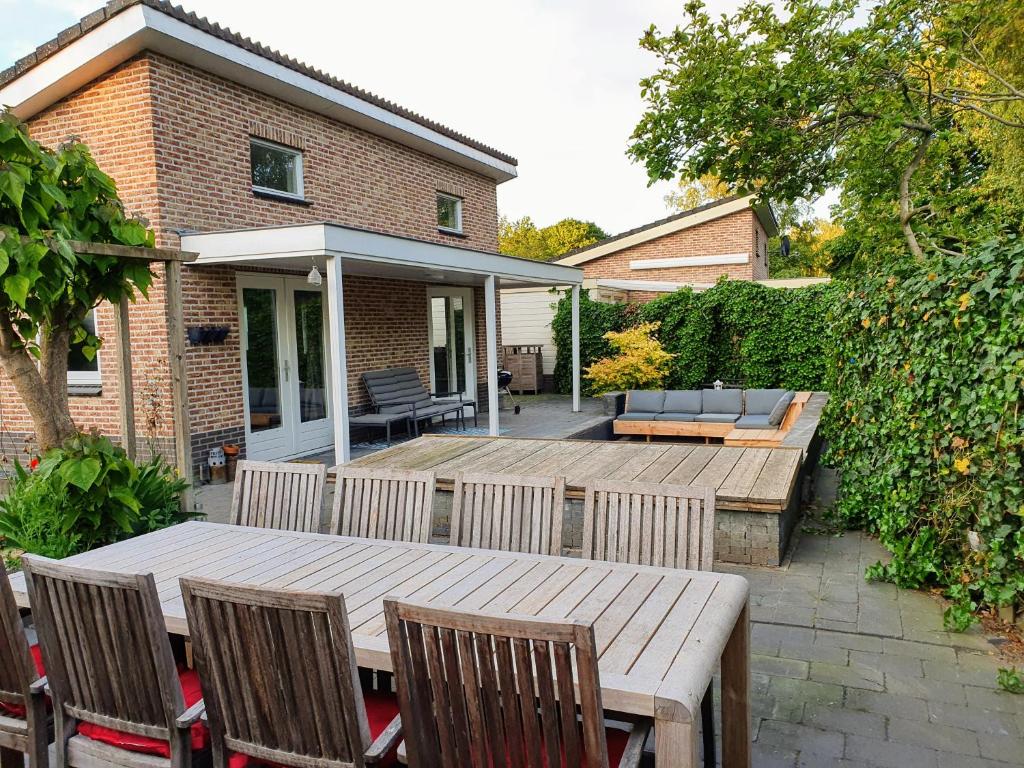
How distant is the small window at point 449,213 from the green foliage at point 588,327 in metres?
4.00

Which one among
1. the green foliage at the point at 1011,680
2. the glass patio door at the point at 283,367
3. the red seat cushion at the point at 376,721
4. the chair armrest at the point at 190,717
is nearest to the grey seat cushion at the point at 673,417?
the glass patio door at the point at 283,367

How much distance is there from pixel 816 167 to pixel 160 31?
6254mm

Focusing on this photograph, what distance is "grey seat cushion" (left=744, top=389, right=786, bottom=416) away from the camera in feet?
32.5

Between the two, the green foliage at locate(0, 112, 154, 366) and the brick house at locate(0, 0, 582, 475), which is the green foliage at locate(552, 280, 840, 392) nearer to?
the brick house at locate(0, 0, 582, 475)

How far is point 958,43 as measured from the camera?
5055 mm

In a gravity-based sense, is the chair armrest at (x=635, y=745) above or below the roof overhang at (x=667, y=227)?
below

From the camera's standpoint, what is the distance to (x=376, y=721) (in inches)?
84.9

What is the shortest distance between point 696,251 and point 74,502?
56.8ft

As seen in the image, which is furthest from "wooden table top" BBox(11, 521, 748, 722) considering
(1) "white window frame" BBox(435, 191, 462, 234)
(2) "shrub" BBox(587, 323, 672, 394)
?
(2) "shrub" BBox(587, 323, 672, 394)

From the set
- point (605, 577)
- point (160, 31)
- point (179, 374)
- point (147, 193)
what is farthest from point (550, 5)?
point (605, 577)

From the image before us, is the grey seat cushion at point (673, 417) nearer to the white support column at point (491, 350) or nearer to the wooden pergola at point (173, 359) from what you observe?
the white support column at point (491, 350)

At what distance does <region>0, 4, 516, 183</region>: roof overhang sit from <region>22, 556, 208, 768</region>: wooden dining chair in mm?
6500

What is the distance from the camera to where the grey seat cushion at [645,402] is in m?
10.5

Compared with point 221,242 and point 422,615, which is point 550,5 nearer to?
point 221,242
